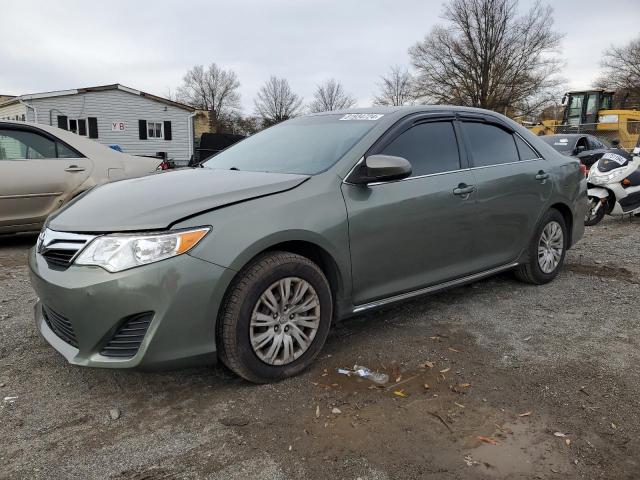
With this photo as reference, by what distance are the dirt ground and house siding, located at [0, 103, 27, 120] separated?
27228 millimetres

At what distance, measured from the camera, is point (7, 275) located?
534cm

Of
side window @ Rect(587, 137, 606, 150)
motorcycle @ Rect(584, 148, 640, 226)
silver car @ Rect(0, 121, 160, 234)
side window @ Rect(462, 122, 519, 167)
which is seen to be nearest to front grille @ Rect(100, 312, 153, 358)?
side window @ Rect(462, 122, 519, 167)

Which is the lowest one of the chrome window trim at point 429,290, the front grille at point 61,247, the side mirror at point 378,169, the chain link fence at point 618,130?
the chrome window trim at point 429,290

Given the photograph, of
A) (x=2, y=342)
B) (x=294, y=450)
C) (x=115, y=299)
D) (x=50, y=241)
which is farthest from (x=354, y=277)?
(x=2, y=342)

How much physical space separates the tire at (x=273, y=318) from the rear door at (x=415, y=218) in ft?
1.14

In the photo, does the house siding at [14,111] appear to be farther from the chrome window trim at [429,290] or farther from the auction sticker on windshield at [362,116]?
the chrome window trim at [429,290]

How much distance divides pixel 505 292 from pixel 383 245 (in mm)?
1931

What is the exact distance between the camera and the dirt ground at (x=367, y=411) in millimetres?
2303

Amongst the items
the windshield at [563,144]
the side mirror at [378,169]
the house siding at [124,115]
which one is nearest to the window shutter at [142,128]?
the house siding at [124,115]

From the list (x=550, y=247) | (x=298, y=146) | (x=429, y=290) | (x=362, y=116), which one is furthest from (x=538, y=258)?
(x=298, y=146)

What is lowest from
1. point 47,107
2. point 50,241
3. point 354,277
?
point 354,277

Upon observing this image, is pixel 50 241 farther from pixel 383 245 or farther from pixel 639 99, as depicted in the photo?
pixel 639 99

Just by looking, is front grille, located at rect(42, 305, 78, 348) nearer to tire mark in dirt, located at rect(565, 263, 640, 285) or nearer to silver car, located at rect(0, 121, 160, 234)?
silver car, located at rect(0, 121, 160, 234)

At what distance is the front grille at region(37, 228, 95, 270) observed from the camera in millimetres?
2696
